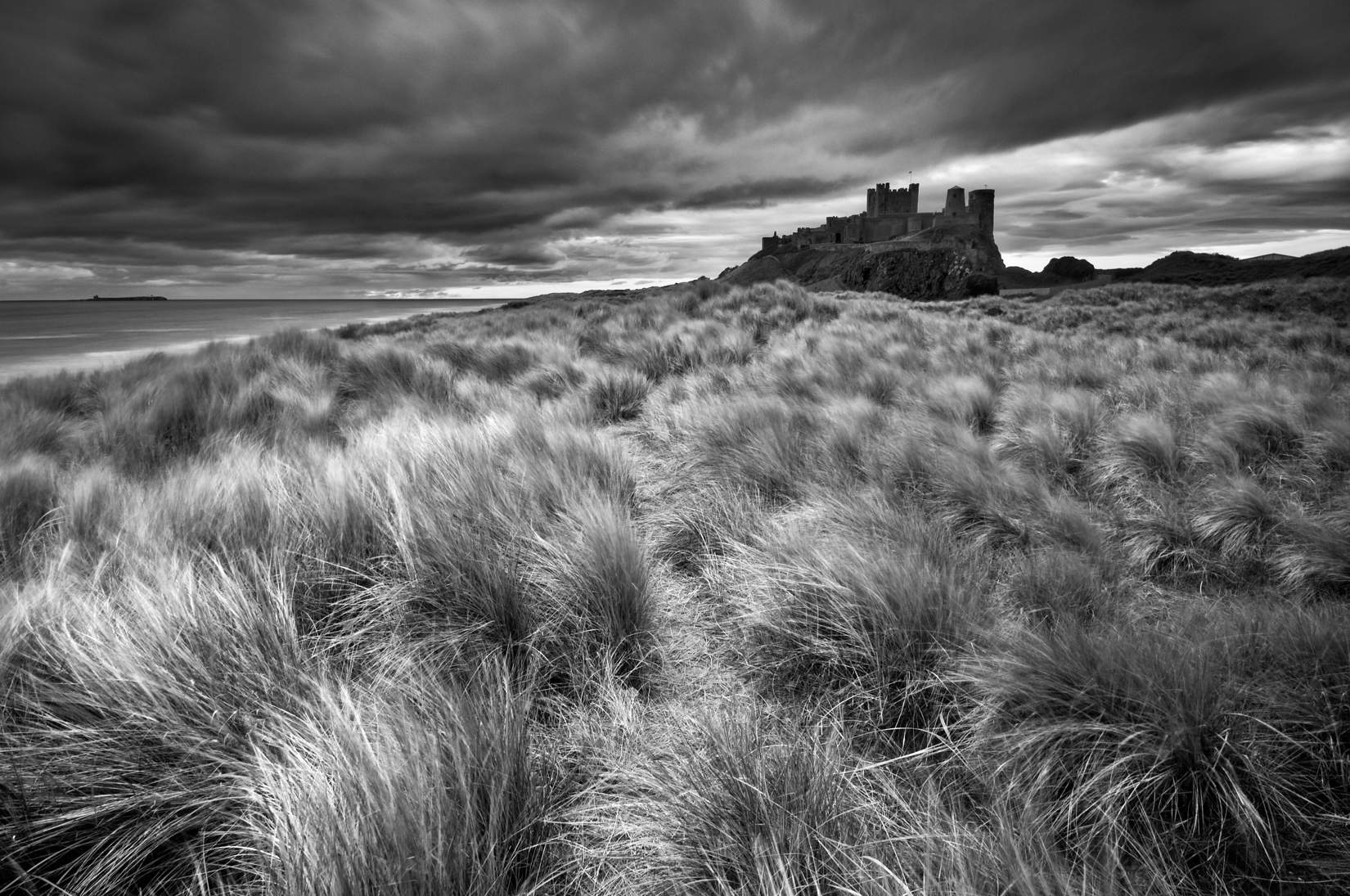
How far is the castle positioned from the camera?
88.5 m

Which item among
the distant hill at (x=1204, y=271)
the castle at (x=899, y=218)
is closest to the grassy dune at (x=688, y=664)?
the distant hill at (x=1204, y=271)

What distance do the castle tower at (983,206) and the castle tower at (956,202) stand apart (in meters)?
1.60

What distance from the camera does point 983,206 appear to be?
293 ft

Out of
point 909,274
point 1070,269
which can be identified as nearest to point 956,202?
point 1070,269

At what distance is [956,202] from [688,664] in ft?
350

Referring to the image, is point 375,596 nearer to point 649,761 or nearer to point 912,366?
point 649,761

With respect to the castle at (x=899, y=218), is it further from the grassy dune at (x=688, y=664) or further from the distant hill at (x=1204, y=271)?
the grassy dune at (x=688, y=664)

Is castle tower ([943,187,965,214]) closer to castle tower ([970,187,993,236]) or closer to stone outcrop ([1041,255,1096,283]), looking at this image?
castle tower ([970,187,993,236])

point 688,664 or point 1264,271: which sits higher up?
point 1264,271

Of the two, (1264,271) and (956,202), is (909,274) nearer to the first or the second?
(1264,271)

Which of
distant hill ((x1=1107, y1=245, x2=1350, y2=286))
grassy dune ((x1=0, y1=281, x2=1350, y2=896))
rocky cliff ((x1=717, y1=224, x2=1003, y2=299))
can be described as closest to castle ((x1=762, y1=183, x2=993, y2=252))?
rocky cliff ((x1=717, y1=224, x2=1003, y2=299))

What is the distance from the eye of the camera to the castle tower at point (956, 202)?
8894 centimetres

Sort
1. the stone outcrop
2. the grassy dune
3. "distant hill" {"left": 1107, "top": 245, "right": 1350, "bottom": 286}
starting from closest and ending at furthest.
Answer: the grassy dune, "distant hill" {"left": 1107, "top": 245, "right": 1350, "bottom": 286}, the stone outcrop

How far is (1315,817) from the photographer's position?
107 centimetres
